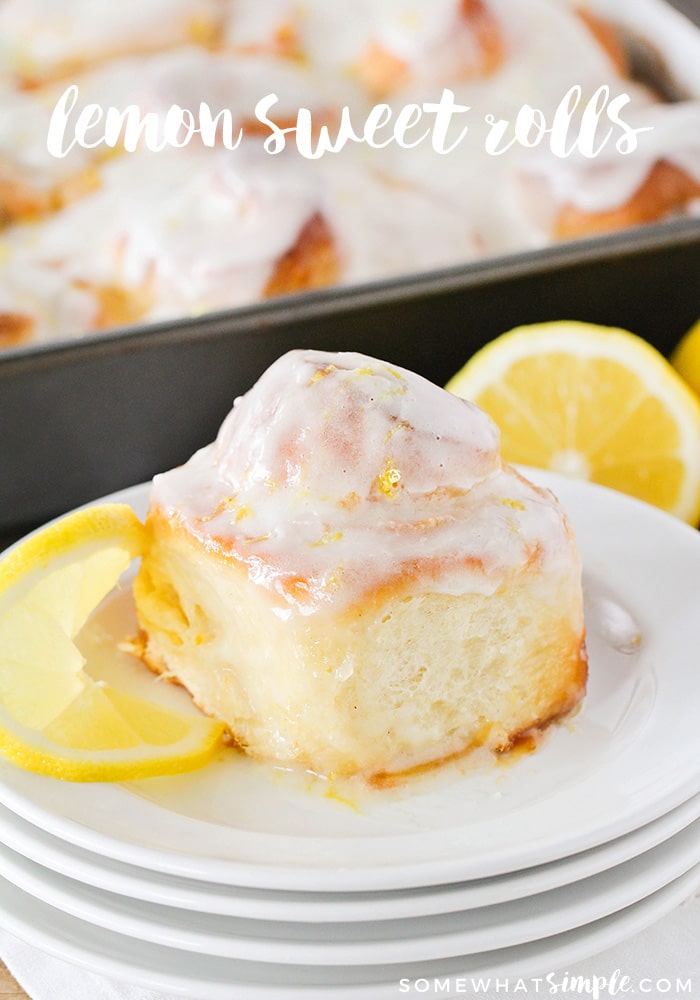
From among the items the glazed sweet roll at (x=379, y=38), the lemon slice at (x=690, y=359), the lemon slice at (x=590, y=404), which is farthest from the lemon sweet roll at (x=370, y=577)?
the glazed sweet roll at (x=379, y=38)

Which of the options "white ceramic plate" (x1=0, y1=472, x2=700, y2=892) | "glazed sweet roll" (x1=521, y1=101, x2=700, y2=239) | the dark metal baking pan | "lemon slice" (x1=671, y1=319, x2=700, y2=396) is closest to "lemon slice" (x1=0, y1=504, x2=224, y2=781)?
"white ceramic plate" (x1=0, y1=472, x2=700, y2=892)

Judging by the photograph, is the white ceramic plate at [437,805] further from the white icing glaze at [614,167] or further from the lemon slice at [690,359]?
the white icing glaze at [614,167]

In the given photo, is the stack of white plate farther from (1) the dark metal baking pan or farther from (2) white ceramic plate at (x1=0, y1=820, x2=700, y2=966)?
(1) the dark metal baking pan

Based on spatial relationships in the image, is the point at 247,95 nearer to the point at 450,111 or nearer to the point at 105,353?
the point at 450,111

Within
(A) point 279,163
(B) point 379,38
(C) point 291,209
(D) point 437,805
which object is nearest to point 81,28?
(B) point 379,38

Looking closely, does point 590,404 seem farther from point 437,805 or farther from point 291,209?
point 437,805

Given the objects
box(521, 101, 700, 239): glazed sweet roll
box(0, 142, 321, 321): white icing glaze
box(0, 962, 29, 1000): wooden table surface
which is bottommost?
box(0, 962, 29, 1000): wooden table surface

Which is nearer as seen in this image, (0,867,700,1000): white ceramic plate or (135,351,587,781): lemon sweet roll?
(0,867,700,1000): white ceramic plate
